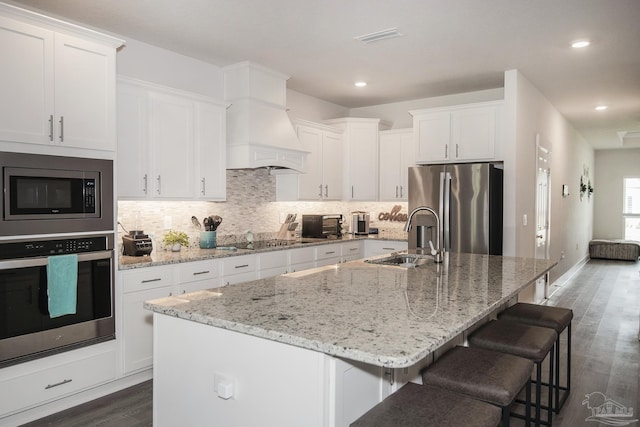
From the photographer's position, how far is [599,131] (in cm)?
874

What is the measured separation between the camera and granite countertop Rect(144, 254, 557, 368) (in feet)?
4.61

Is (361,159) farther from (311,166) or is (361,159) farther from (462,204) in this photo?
(462,204)

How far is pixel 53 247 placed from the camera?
9.29 ft

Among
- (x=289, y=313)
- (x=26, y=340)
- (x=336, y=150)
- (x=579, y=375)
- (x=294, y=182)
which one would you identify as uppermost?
(x=336, y=150)

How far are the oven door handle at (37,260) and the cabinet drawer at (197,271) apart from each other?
2.09 feet

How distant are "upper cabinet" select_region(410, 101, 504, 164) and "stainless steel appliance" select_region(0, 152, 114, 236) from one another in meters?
3.55

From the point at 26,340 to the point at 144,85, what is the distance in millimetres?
2034

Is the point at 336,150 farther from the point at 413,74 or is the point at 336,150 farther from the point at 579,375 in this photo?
the point at 579,375

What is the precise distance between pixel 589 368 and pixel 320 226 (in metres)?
3.03

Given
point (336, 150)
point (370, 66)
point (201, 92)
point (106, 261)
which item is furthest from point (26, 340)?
point (336, 150)

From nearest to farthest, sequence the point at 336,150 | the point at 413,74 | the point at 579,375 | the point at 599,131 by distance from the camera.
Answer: the point at 579,375
the point at 413,74
the point at 336,150
the point at 599,131

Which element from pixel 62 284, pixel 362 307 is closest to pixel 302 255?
pixel 62 284

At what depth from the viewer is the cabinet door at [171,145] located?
3.73 meters

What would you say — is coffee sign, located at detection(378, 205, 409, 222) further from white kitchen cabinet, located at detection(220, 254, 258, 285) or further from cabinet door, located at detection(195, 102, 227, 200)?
cabinet door, located at detection(195, 102, 227, 200)
